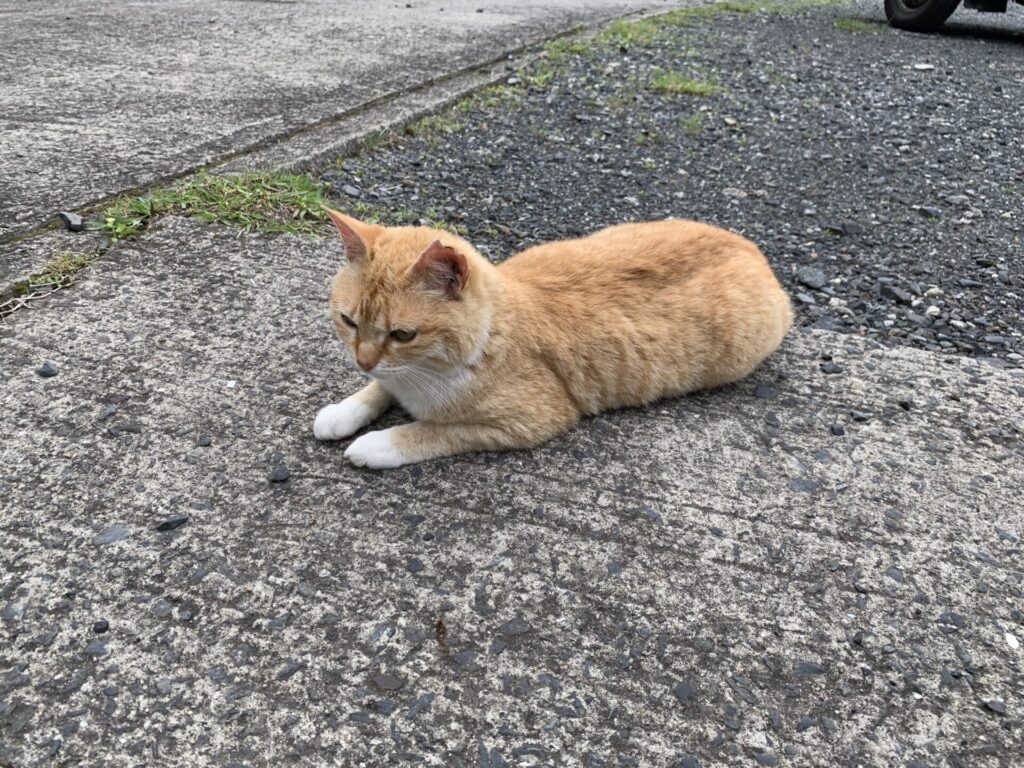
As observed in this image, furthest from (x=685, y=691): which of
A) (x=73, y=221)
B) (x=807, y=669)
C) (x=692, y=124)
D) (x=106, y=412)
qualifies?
(x=692, y=124)

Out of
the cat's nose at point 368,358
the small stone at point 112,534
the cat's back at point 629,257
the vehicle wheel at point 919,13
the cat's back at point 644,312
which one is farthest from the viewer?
the vehicle wheel at point 919,13

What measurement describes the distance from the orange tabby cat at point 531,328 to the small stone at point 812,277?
0.58 m

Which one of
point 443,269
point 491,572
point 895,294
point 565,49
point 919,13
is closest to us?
point 491,572

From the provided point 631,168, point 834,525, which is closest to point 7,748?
point 834,525

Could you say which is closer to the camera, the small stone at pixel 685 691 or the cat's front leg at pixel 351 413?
the small stone at pixel 685 691

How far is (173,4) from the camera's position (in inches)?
304

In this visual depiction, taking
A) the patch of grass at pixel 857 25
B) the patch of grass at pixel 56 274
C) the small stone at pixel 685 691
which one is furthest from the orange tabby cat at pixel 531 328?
the patch of grass at pixel 857 25

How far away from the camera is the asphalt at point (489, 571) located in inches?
61.5

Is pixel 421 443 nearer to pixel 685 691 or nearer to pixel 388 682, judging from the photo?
pixel 388 682

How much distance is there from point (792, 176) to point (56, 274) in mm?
3842

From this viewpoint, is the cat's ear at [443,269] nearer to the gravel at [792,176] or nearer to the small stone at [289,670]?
the small stone at [289,670]

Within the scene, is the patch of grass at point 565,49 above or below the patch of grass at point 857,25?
below

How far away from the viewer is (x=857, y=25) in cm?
925

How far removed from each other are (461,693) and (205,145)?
3.36m
